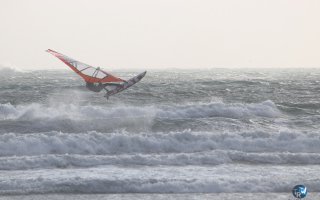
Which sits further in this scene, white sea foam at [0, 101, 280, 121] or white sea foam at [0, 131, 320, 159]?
white sea foam at [0, 101, 280, 121]

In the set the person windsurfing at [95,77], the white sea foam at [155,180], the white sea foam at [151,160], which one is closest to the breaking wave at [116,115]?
the person windsurfing at [95,77]

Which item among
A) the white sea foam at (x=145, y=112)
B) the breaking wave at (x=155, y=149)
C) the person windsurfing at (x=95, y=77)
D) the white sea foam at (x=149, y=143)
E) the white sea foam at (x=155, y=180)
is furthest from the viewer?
the white sea foam at (x=145, y=112)

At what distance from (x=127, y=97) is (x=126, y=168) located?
827 inches

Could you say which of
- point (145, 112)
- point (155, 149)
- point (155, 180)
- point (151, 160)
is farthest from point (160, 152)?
point (145, 112)

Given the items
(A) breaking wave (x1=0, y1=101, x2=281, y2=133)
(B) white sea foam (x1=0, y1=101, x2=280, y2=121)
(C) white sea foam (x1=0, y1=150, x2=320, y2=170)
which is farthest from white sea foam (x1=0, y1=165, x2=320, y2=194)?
(B) white sea foam (x1=0, y1=101, x2=280, y2=121)

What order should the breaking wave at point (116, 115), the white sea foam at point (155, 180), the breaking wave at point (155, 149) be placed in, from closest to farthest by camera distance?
the white sea foam at point (155, 180), the breaking wave at point (155, 149), the breaking wave at point (116, 115)

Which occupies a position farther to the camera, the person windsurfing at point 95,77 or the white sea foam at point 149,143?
the person windsurfing at point 95,77

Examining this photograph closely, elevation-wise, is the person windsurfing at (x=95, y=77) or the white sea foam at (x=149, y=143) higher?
the person windsurfing at (x=95, y=77)

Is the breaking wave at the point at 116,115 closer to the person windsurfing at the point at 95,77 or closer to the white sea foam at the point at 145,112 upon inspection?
the white sea foam at the point at 145,112

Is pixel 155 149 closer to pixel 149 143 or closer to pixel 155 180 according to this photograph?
pixel 149 143

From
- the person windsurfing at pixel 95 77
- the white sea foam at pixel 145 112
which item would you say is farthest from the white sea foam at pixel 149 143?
the white sea foam at pixel 145 112

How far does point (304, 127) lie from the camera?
20.4 m

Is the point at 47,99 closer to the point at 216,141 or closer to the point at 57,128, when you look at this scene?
the point at 57,128
